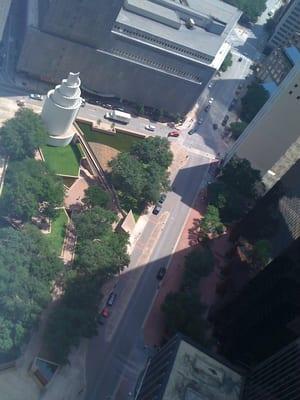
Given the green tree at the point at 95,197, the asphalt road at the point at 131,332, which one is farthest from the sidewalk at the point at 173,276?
the green tree at the point at 95,197

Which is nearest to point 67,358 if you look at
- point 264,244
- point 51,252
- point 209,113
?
point 51,252

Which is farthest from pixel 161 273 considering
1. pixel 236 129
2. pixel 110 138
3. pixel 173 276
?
pixel 236 129

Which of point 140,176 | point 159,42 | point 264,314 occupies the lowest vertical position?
point 140,176

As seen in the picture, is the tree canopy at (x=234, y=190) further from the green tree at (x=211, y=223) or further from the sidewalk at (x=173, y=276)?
the sidewalk at (x=173, y=276)

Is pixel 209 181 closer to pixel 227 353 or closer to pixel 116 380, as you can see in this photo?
pixel 227 353

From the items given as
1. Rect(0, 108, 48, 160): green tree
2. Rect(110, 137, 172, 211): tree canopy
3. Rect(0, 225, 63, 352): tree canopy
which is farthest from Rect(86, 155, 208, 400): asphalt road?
Rect(0, 108, 48, 160): green tree

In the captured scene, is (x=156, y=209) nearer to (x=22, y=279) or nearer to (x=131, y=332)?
(x=131, y=332)
